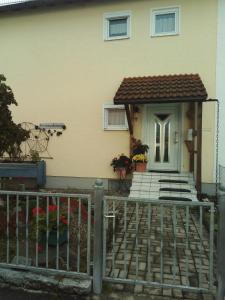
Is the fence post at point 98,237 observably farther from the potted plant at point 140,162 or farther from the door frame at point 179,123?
the door frame at point 179,123

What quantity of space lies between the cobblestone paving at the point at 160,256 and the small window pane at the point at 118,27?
627 cm

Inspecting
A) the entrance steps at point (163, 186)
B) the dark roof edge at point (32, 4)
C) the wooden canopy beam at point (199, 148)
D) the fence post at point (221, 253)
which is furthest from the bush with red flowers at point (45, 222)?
the dark roof edge at point (32, 4)

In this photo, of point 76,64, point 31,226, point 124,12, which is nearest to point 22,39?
point 76,64

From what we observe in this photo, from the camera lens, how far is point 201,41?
27.6ft

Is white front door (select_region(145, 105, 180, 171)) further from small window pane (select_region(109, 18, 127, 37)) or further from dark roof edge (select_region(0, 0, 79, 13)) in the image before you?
dark roof edge (select_region(0, 0, 79, 13))

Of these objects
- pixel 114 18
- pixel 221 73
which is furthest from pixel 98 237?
pixel 114 18

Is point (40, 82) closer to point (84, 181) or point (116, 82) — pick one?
point (116, 82)

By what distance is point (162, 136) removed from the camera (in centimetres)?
906

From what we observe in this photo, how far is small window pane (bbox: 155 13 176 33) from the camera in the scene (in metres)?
8.74

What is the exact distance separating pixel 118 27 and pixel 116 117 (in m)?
3.00

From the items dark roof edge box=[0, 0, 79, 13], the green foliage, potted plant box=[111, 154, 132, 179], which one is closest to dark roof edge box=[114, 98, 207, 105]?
potted plant box=[111, 154, 132, 179]

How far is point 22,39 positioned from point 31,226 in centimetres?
853

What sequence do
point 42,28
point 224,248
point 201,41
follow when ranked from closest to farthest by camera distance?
point 224,248, point 201,41, point 42,28

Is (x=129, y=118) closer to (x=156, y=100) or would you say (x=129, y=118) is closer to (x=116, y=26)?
(x=156, y=100)
